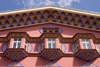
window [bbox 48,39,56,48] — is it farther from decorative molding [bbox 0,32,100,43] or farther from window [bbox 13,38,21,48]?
window [bbox 13,38,21,48]

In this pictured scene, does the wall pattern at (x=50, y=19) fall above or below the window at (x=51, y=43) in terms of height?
above

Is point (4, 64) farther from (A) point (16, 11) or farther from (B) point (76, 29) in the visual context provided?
(B) point (76, 29)

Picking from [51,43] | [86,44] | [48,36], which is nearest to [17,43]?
[48,36]

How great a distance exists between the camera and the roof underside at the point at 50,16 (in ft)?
65.2

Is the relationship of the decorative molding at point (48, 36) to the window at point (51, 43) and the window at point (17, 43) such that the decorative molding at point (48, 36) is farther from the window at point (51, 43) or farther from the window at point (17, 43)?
the window at point (51, 43)

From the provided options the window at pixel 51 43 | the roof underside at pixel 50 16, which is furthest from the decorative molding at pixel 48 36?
the roof underside at pixel 50 16

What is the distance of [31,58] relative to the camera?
55.2ft

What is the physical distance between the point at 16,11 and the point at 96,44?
11.4 metres

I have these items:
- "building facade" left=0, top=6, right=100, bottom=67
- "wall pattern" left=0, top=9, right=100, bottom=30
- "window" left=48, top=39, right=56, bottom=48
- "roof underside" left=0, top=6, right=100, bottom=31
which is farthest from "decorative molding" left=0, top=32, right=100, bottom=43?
"wall pattern" left=0, top=9, right=100, bottom=30

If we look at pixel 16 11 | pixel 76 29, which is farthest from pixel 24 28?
pixel 76 29

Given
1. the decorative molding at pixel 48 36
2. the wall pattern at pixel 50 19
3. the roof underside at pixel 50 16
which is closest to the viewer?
the decorative molding at pixel 48 36

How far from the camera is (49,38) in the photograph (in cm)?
1795

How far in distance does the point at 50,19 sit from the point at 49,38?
396cm

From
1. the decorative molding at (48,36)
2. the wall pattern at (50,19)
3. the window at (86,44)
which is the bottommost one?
the window at (86,44)
